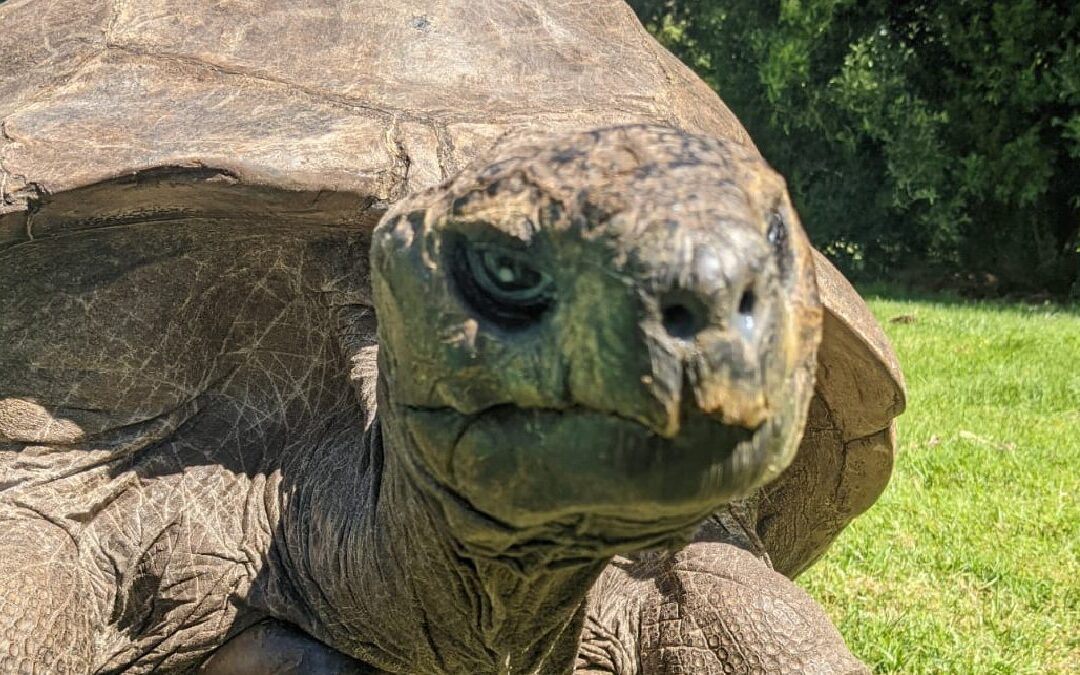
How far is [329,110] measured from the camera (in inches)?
87.8

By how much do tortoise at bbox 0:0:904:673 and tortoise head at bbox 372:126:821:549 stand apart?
0.10ft

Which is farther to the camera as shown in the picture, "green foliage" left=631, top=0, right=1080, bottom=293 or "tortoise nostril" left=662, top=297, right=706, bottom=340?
"green foliage" left=631, top=0, right=1080, bottom=293

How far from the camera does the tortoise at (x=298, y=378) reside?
170 centimetres

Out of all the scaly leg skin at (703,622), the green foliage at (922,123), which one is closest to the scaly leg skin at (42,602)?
the scaly leg skin at (703,622)

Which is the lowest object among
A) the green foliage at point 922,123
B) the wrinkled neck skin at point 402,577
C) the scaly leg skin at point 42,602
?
the green foliage at point 922,123

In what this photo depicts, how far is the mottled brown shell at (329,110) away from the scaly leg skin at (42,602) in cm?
53

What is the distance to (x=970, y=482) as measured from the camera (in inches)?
186

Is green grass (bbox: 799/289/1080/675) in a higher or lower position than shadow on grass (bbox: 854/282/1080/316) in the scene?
higher

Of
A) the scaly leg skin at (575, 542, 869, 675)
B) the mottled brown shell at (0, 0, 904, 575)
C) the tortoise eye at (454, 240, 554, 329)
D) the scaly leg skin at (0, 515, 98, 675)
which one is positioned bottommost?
the scaly leg skin at (0, 515, 98, 675)

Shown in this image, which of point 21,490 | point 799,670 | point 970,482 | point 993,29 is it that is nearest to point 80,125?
point 21,490

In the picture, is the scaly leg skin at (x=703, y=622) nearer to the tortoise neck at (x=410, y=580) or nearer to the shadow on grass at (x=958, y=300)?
the tortoise neck at (x=410, y=580)

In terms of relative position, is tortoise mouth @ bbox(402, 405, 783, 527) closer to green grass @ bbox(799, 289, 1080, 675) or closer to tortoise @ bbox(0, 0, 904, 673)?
tortoise @ bbox(0, 0, 904, 673)

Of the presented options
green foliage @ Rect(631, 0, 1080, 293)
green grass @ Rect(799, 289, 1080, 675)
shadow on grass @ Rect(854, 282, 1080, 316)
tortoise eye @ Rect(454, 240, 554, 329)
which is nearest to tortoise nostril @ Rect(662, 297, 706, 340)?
tortoise eye @ Rect(454, 240, 554, 329)

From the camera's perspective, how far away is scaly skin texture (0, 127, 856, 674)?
112cm
